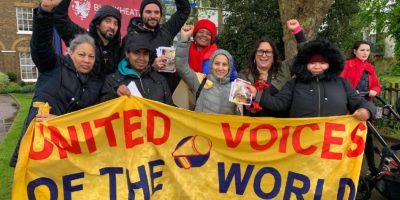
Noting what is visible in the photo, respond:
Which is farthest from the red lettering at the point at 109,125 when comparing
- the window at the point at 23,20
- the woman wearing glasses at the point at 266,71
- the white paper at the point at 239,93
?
the window at the point at 23,20

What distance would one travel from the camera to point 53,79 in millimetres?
3334

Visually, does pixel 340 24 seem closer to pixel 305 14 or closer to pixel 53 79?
pixel 305 14

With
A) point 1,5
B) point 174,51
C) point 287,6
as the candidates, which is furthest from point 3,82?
point 174,51

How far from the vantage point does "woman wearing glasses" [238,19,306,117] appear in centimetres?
382

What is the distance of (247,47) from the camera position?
36.0 ft

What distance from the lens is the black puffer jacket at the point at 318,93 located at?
11.5ft

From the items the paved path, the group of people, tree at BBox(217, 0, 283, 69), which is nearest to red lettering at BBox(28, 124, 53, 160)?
the group of people

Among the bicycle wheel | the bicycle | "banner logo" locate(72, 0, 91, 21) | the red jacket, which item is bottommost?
the bicycle wheel

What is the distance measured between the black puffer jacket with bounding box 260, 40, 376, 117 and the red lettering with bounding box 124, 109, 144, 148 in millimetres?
1138

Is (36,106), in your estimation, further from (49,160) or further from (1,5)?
(1,5)

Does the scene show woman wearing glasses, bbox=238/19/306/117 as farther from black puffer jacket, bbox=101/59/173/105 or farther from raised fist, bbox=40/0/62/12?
raised fist, bbox=40/0/62/12

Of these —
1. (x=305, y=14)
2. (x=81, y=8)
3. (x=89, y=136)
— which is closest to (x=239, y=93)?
(x=89, y=136)

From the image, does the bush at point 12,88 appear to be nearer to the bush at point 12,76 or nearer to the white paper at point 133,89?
the bush at point 12,76

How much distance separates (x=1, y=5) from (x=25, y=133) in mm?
27622
